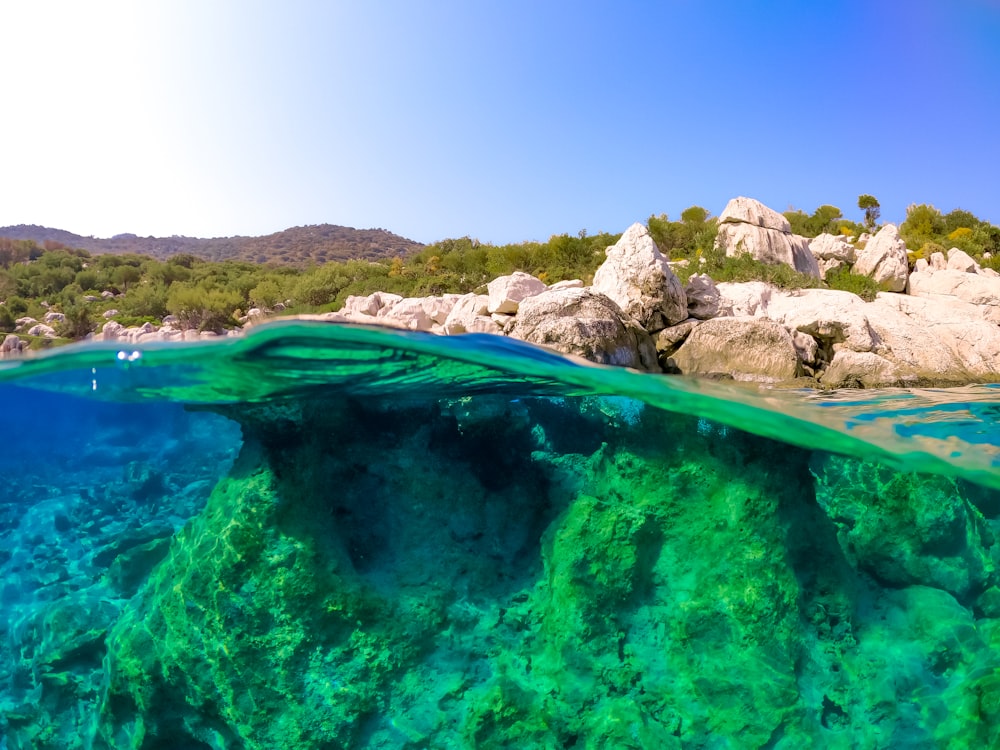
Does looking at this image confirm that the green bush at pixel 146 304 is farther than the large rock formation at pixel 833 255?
Yes

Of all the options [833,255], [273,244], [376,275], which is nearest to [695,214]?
[833,255]

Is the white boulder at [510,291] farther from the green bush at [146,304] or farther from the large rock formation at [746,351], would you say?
the green bush at [146,304]

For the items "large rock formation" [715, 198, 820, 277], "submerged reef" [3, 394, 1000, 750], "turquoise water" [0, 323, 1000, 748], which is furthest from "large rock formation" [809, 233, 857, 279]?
"submerged reef" [3, 394, 1000, 750]

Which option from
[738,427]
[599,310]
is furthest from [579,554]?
[599,310]

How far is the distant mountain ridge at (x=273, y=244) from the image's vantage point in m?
62.7

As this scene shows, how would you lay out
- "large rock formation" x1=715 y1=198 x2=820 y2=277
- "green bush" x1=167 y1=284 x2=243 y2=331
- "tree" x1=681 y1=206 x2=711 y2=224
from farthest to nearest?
"tree" x1=681 y1=206 x2=711 y2=224, "green bush" x1=167 y1=284 x2=243 y2=331, "large rock formation" x1=715 y1=198 x2=820 y2=277

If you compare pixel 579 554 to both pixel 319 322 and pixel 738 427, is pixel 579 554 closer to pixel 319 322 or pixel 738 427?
pixel 738 427

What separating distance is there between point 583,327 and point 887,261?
44.9ft

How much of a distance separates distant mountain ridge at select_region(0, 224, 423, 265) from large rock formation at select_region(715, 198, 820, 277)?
42.5 meters

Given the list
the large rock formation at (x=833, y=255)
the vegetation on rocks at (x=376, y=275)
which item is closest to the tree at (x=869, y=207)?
the vegetation on rocks at (x=376, y=275)

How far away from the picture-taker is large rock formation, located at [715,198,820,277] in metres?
21.9

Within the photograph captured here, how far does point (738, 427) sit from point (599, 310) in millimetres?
8362

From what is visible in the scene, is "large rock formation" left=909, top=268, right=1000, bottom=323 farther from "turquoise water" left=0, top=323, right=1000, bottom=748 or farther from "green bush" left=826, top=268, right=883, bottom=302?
"turquoise water" left=0, top=323, right=1000, bottom=748

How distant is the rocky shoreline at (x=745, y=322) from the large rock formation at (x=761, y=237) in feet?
8.95
